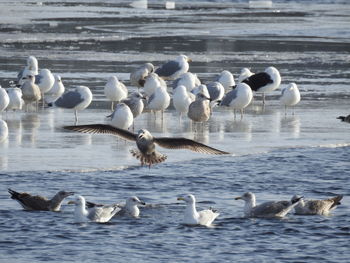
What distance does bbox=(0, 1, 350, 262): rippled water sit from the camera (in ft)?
33.6

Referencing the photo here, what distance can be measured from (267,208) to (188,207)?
93 cm

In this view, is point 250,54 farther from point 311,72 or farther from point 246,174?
point 246,174

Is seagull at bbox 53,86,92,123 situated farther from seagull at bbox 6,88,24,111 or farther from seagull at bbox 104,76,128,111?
seagull at bbox 104,76,128,111

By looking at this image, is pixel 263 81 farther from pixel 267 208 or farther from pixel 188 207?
pixel 188 207

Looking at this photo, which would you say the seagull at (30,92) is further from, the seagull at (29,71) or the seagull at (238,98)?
the seagull at (238,98)

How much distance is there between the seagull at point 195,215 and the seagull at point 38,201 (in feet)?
4.78

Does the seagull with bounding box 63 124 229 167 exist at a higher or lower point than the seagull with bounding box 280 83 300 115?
lower

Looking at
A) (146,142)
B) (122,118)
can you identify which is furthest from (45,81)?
(146,142)

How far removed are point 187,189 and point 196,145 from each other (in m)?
0.58

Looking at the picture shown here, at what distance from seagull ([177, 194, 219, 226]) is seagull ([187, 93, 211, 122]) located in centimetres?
578

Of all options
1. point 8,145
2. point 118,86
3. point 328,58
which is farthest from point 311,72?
point 8,145

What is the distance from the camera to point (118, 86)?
1902 cm

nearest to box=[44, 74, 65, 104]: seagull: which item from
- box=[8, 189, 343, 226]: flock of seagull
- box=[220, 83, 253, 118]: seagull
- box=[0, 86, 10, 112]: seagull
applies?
box=[0, 86, 10, 112]: seagull

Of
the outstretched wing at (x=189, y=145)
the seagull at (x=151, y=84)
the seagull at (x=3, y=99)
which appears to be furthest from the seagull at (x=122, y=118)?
the seagull at (x=151, y=84)
